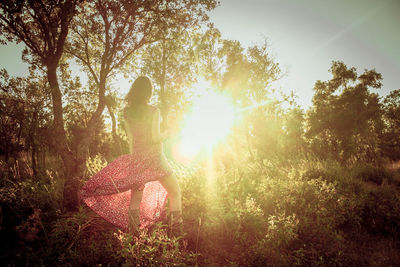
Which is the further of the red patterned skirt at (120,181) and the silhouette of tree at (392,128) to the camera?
the silhouette of tree at (392,128)

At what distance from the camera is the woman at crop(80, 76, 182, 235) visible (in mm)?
2969

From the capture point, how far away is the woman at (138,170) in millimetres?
2969

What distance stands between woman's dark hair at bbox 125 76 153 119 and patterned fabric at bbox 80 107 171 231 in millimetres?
186

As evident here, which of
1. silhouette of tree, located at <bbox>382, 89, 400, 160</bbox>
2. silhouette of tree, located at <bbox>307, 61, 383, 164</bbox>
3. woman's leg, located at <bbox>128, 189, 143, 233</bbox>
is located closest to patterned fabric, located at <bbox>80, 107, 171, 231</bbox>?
woman's leg, located at <bbox>128, 189, 143, 233</bbox>

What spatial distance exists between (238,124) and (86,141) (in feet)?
57.2

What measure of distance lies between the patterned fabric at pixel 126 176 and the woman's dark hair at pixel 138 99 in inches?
7.3

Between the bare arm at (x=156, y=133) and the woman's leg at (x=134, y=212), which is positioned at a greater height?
the bare arm at (x=156, y=133)

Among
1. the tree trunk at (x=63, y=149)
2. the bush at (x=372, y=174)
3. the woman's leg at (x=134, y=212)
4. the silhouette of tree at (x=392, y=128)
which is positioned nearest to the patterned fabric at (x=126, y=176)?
the woman's leg at (x=134, y=212)

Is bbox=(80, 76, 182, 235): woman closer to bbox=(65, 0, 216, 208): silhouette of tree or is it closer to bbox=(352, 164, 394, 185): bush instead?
bbox=(65, 0, 216, 208): silhouette of tree

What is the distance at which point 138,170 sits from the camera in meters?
3.07

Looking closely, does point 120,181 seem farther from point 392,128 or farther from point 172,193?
point 392,128

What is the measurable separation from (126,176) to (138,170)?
23 centimetres

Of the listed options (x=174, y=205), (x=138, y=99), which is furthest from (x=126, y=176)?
(x=138, y=99)

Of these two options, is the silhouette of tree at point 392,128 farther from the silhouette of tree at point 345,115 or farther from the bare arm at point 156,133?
the bare arm at point 156,133
